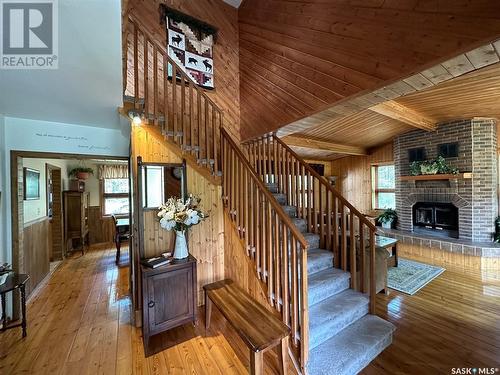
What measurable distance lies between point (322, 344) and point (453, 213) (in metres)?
4.95

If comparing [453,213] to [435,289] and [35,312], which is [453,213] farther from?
[35,312]

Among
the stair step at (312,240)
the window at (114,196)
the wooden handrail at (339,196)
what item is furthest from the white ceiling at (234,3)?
the window at (114,196)

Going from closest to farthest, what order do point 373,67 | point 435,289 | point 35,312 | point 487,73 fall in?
point 373,67, point 487,73, point 35,312, point 435,289

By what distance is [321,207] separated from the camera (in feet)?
9.64

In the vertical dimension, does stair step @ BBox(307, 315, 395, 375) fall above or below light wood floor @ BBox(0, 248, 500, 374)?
above

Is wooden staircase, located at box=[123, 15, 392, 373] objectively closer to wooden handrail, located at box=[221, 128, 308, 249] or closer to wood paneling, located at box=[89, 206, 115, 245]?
wooden handrail, located at box=[221, 128, 308, 249]

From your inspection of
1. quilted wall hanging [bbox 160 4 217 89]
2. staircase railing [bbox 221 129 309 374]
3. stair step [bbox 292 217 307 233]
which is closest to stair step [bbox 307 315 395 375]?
staircase railing [bbox 221 129 309 374]

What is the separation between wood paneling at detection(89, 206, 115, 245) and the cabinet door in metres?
5.32

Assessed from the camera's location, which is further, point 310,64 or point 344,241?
point 344,241

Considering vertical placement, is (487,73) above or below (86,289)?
above

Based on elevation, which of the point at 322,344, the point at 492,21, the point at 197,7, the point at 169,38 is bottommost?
the point at 322,344

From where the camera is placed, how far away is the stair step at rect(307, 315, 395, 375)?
1.72 meters

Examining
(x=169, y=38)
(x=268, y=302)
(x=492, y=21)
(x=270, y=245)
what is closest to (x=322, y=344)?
(x=268, y=302)

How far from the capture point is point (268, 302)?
6.97ft
